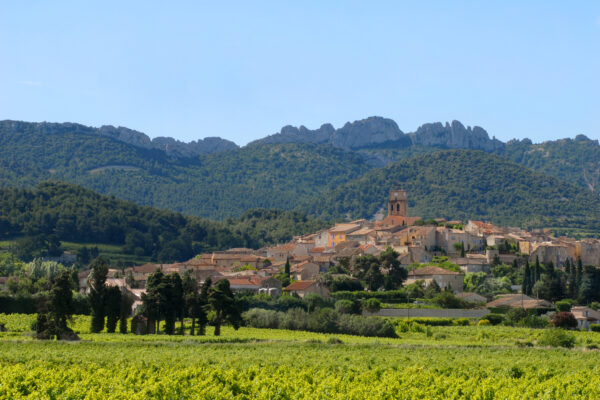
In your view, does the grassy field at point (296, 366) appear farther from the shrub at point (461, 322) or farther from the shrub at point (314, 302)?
the shrub at point (314, 302)

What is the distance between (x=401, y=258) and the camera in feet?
329

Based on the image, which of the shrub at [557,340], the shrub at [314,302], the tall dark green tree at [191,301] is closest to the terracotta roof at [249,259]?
the shrub at [314,302]

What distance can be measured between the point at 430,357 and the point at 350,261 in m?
52.8

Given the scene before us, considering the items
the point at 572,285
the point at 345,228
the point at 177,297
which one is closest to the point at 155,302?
the point at 177,297

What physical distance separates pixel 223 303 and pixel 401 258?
4166cm

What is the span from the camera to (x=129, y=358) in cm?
4112

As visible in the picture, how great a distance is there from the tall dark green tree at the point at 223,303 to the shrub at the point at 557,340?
23.3 m

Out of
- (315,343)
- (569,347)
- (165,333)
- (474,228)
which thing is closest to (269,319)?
(165,333)

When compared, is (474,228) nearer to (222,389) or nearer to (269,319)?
(269,319)

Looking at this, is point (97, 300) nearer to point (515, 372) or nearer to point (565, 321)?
point (515, 372)

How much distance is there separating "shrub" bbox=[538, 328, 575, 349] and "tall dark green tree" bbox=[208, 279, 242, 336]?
2328 centimetres

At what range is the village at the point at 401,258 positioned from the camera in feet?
279

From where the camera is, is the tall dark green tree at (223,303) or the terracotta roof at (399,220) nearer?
the tall dark green tree at (223,303)

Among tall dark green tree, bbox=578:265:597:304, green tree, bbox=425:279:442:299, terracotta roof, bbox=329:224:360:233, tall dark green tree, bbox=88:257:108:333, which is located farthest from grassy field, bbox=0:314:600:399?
terracotta roof, bbox=329:224:360:233
